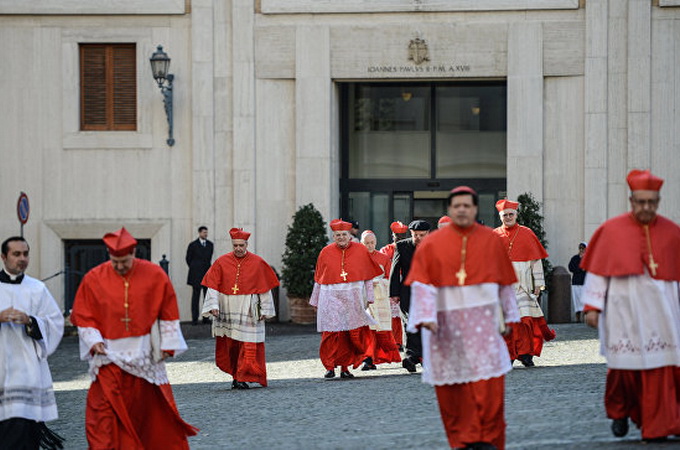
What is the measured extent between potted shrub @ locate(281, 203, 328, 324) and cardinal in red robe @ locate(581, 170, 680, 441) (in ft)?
53.7

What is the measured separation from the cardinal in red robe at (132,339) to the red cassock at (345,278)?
688 cm

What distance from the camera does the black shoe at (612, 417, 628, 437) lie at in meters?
10.8

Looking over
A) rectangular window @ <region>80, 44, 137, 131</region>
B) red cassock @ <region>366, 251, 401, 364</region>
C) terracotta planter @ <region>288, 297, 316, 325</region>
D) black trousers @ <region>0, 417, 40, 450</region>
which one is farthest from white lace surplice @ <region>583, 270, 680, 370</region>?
rectangular window @ <region>80, 44, 137, 131</region>

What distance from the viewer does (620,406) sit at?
10.8 m

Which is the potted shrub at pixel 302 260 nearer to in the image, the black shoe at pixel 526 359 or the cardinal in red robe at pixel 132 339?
the black shoe at pixel 526 359

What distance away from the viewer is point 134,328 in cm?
1077

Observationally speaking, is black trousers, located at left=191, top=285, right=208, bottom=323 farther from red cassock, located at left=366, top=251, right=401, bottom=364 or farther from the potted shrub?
red cassock, located at left=366, top=251, right=401, bottom=364

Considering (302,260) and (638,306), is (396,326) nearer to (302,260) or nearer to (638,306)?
(302,260)

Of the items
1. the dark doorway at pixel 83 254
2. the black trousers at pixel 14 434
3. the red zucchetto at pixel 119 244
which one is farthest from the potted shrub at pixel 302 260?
the red zucchetto at pixel 119 244

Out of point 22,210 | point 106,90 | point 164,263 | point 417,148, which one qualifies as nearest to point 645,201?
point 22,210

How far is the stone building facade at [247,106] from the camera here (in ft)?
90.9

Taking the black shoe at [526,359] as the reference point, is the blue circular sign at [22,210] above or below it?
above

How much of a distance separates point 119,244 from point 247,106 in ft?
57.6

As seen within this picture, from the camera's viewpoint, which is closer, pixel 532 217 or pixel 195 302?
pixel 532 217
